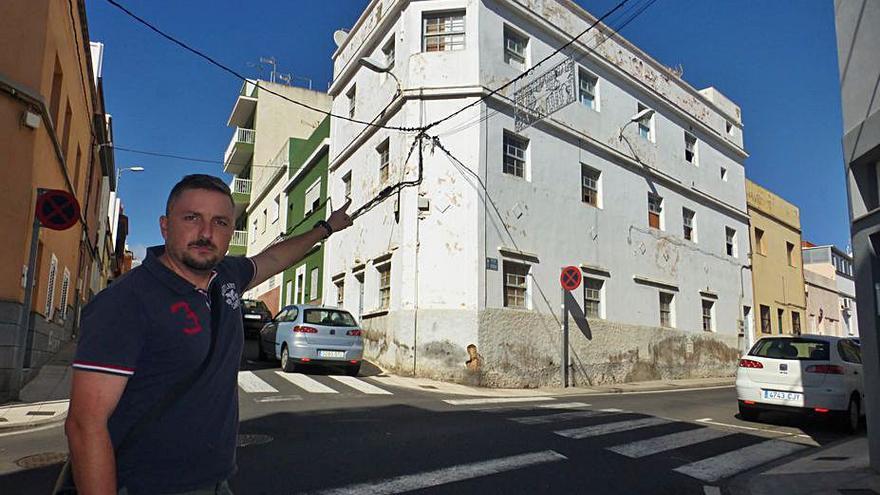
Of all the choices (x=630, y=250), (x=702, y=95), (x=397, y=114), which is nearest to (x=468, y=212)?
(x=397, y=114)

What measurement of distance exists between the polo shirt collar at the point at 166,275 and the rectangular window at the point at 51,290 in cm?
1214

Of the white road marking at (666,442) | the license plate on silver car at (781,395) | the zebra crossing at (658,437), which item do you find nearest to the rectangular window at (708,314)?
the license plate on silver car at (781,395)

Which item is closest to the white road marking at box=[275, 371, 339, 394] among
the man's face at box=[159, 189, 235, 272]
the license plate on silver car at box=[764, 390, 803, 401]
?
the license plate on silver car at box=[764, 390, 803, 401]

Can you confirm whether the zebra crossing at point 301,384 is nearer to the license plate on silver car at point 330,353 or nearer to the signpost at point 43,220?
the license plate on silver car at point 330,353

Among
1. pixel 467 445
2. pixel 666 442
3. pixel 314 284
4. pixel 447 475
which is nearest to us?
pixel 447 475

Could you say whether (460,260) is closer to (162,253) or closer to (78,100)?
(78,100)

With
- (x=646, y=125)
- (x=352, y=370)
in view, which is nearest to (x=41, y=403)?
(x=352, y=370)

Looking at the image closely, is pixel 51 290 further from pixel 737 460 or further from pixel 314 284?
pixel 737 460

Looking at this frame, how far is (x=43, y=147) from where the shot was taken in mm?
10453

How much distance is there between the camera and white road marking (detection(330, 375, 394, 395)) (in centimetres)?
1062

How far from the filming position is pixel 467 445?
6.46 metres

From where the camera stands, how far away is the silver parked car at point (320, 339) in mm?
12445

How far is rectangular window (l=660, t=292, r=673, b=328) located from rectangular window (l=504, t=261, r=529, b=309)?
7131mm

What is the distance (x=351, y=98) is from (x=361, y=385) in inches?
483
